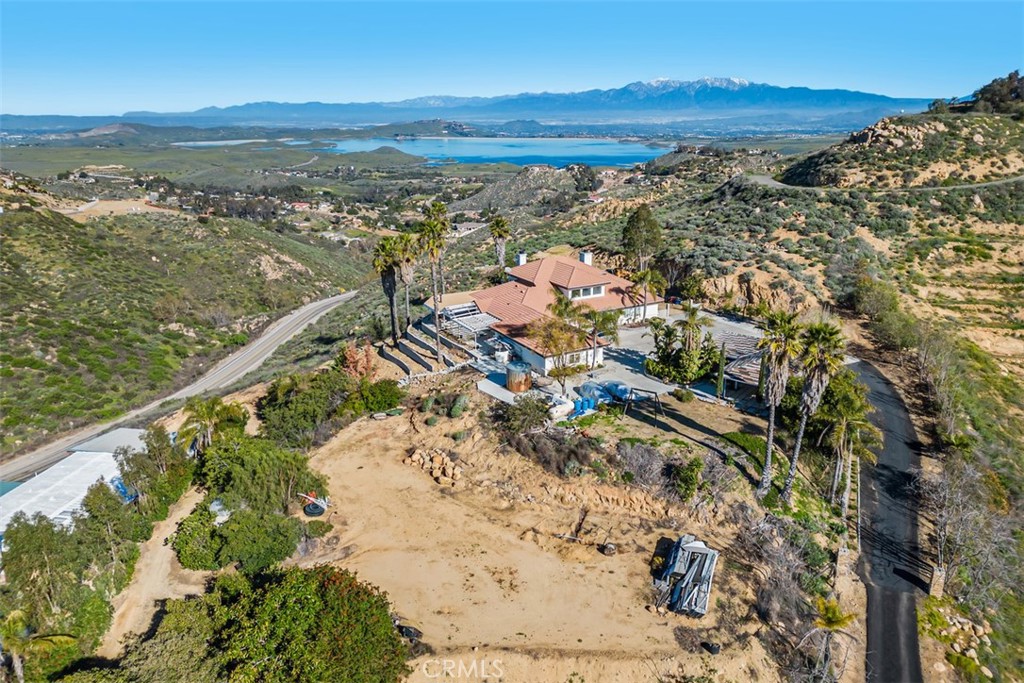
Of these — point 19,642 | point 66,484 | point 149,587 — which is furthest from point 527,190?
point 19,642

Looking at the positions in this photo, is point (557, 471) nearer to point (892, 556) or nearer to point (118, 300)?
point (892, 556)

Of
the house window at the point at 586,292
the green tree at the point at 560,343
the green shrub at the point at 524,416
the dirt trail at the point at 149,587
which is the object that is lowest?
the dirt trail at the point at 149,587

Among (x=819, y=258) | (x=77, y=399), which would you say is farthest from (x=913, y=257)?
(x=77, y=399)

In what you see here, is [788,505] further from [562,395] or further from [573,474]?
[562,395]

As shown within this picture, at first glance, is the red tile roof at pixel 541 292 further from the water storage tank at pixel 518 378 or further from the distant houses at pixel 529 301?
the water storage tank at pixel 518 378

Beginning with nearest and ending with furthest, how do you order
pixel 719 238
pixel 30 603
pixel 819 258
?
pixel 30 603 < pixel 819 258 < pixel 719 238

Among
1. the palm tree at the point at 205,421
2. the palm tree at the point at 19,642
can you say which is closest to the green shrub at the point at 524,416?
the palm tree at the point at 205,421

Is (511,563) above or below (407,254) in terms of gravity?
below
